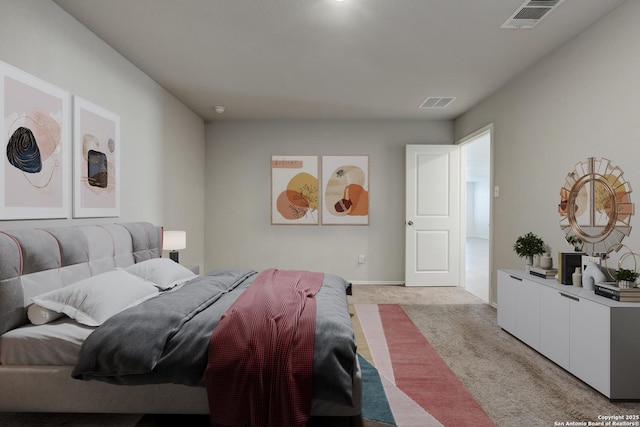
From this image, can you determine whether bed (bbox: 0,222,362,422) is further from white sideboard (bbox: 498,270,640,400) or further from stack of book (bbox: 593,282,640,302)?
stack of book (bbox: 593,282,640,302)

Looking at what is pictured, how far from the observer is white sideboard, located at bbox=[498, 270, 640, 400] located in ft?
7.29

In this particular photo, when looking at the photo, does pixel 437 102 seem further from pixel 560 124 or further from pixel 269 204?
pixel 269 204

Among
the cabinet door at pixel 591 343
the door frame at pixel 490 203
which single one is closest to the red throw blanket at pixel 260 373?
the cabinet door at pixel 591 343

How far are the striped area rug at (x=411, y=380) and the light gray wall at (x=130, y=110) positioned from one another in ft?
8.31

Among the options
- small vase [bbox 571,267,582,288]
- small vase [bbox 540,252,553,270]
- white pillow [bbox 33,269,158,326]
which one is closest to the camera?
white pillow [bbox 33,269,158,326]

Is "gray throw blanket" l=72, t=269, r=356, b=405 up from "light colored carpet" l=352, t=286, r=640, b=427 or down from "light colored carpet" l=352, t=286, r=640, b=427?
up

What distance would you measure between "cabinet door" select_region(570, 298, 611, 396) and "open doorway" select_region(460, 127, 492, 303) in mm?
2064

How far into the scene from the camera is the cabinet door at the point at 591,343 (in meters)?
2.26

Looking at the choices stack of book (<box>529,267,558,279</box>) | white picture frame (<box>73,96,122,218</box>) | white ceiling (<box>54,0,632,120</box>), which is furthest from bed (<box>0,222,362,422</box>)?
stack of book (<box>529,267,558,279</box>)

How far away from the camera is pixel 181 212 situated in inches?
195

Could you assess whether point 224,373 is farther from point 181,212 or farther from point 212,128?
point 212,128

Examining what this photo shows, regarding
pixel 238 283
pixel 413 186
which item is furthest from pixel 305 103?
pixel 238 283

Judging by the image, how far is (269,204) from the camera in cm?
587

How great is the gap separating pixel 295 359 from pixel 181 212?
3680 mm
